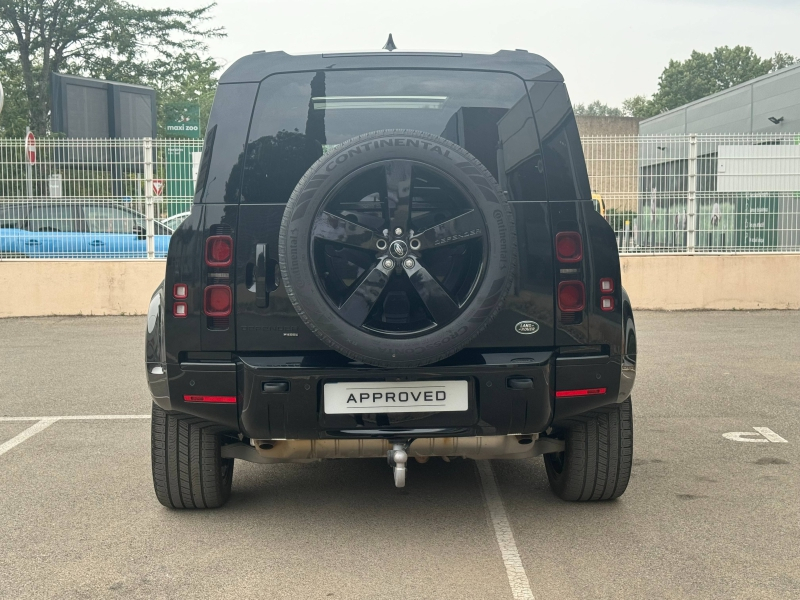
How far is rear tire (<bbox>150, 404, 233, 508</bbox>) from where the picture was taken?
4.19 metres

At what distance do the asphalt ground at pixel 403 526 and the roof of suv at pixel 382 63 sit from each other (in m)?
1.90

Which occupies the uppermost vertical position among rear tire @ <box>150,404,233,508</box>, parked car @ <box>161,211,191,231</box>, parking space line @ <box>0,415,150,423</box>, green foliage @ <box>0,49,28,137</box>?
green foliage @ <box>0,49,28,137</box>

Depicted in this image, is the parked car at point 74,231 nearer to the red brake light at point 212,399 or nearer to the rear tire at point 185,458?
the rear tire at point 185,458

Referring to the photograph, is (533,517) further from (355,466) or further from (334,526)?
(355,466)

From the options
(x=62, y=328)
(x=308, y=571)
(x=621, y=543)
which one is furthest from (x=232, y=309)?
(x=62, y=328)

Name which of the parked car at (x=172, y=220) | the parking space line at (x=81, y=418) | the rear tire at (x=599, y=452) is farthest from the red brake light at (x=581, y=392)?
the parked car at (x=172, y=220)

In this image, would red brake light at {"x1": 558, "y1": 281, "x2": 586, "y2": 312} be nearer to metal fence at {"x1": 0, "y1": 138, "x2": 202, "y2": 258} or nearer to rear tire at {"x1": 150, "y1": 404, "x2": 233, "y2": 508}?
rear tire at {"x1": 150, "y1": 404, "x2": 233, "y2": 508}

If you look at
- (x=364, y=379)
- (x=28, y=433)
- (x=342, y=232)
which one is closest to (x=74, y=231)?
(x=28, y=433)

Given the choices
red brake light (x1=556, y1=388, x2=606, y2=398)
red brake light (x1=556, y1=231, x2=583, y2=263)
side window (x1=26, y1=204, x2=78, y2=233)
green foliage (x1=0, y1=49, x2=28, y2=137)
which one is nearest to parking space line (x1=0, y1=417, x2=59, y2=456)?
red brake light (x1=556, y1=388, x2=606, y2=398)

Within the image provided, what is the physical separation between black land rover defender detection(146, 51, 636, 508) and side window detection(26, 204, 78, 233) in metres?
10.0

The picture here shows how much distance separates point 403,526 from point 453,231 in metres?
1.39

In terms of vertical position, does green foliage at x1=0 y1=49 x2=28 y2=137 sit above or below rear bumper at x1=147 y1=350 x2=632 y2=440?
above

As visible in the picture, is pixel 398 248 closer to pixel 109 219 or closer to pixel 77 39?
pixel 109 219

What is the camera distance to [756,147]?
1377cm
